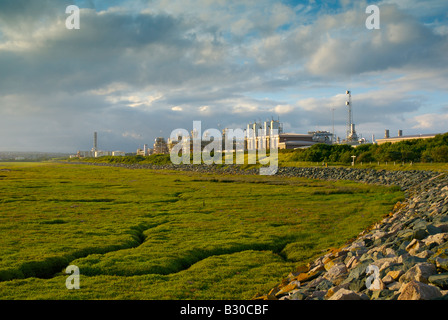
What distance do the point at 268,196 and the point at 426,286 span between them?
32181mm

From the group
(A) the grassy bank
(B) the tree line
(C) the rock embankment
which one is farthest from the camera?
(B) the tree line

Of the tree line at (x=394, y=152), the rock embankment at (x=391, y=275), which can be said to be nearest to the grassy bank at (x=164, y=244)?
the rock embankment at (x=391, y=275)

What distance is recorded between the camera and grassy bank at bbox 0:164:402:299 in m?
11.7

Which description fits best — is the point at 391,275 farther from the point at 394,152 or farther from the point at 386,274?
the point at 394,152

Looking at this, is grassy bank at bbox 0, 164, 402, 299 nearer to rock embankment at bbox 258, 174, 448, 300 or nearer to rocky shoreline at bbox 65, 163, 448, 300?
rocky shoreline at bbox 65, 163, 448, 300

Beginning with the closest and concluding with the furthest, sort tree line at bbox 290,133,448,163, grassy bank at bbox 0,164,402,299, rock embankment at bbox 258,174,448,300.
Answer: rock embankment at bbox 258,174,448,300, grassy bank at bbox 0,164,402,299, tree line at bbox 290,133,448,163

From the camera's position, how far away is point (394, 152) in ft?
261

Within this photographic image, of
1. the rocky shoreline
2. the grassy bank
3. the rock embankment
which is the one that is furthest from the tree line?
the rock embankment

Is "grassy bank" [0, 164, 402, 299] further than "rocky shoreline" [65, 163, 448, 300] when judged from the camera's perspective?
Yes

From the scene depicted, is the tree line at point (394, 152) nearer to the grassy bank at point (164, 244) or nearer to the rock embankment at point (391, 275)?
the grassy bank at point (164, 244)

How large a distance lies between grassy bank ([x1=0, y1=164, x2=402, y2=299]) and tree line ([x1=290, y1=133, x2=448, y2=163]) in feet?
162

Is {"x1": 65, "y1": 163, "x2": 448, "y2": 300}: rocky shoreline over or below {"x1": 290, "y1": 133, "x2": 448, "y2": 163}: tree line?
below

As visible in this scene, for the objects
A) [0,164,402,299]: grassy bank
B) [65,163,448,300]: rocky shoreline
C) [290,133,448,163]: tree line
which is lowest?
[0,164,402,299]: grassy bank
